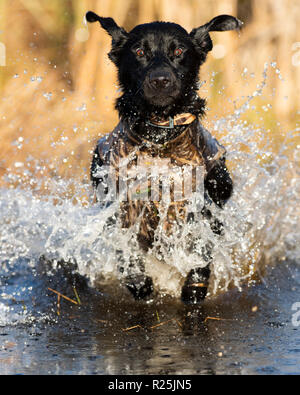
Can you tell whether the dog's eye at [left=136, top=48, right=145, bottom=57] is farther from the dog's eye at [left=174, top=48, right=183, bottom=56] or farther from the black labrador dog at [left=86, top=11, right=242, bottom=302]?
the dog's eye at [left=174, top=48, right=183, bottom=56]

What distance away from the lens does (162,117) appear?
11.6 ft

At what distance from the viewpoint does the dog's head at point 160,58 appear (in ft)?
11.0

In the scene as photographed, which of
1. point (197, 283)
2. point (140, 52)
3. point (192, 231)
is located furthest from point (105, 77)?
point (197, 283)

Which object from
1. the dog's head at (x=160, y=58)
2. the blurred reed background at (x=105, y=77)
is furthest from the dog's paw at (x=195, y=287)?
the blurred reed background at (x=105, y=77)

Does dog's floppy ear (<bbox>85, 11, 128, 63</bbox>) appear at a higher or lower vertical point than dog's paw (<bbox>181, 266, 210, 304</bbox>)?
higher

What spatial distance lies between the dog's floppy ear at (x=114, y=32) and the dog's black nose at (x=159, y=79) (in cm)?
54

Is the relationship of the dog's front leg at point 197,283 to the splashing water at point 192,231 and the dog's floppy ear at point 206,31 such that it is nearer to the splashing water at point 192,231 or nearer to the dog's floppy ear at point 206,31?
the splashing water at point 192,231

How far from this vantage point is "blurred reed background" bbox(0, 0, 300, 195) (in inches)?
230

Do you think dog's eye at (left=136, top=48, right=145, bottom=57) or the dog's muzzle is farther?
dog's eye at (left=136, top=48, right=145, bottom=57)

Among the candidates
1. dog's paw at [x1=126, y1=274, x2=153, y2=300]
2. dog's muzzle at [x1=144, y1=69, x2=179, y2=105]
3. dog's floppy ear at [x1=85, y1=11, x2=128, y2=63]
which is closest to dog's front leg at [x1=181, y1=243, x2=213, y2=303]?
dog's paw at [x1=126, y1=274, x2=153, y2=300]

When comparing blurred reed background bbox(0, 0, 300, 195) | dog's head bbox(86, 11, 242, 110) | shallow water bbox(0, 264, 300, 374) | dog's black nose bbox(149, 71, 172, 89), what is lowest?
shallow water bbox(0, 264, 300, 374)

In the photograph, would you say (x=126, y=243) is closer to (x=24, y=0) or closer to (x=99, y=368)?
(x=99, y=368)

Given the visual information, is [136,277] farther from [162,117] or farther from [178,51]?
[178,51]

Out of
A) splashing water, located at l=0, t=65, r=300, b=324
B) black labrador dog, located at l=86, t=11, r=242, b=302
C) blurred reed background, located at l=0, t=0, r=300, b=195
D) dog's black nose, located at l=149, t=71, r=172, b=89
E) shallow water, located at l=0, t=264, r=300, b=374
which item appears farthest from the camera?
blurred reed background, located at l=0, t=0, r=300, b=195
